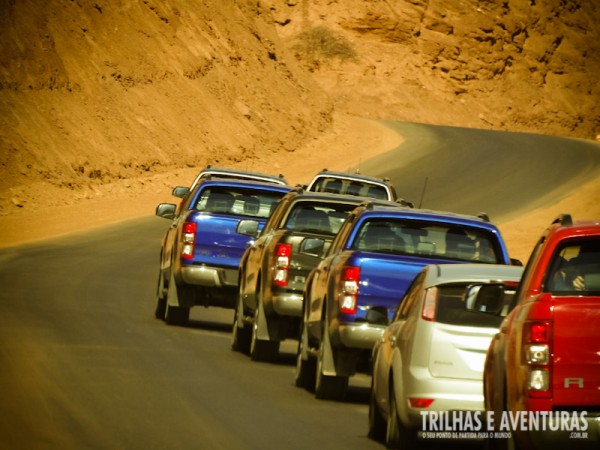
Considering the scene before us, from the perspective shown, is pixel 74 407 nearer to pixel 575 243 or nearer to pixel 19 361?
pixel 19 361

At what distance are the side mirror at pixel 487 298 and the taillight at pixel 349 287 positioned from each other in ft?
12.5


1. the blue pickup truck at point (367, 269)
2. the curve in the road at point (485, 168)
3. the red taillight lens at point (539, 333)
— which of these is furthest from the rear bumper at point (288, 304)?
the curve in the road at point (485, 168)

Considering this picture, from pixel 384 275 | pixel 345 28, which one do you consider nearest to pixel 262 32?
pixel 345 28

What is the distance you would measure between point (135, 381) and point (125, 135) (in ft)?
135

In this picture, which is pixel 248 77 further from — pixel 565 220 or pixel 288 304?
pixel 565 220

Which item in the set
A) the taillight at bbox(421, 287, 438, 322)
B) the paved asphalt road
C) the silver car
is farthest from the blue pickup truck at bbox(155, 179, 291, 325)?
the taillight at bbox(421, 287, 438, 322)

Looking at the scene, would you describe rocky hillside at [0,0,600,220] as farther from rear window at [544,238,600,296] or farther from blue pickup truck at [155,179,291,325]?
rear window at [544,238,600,296]

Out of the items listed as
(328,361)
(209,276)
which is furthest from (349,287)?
(209,276)

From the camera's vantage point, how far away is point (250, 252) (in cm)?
1859

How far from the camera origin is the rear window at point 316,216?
17625 millimetres

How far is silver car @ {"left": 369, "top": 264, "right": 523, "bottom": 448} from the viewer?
10625 mm

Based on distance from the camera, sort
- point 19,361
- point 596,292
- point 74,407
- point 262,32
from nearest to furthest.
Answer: point 596,292
point 74,407
point 19,361
point 262,32

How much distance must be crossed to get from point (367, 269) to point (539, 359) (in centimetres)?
567

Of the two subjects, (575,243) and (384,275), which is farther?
(384,275)
